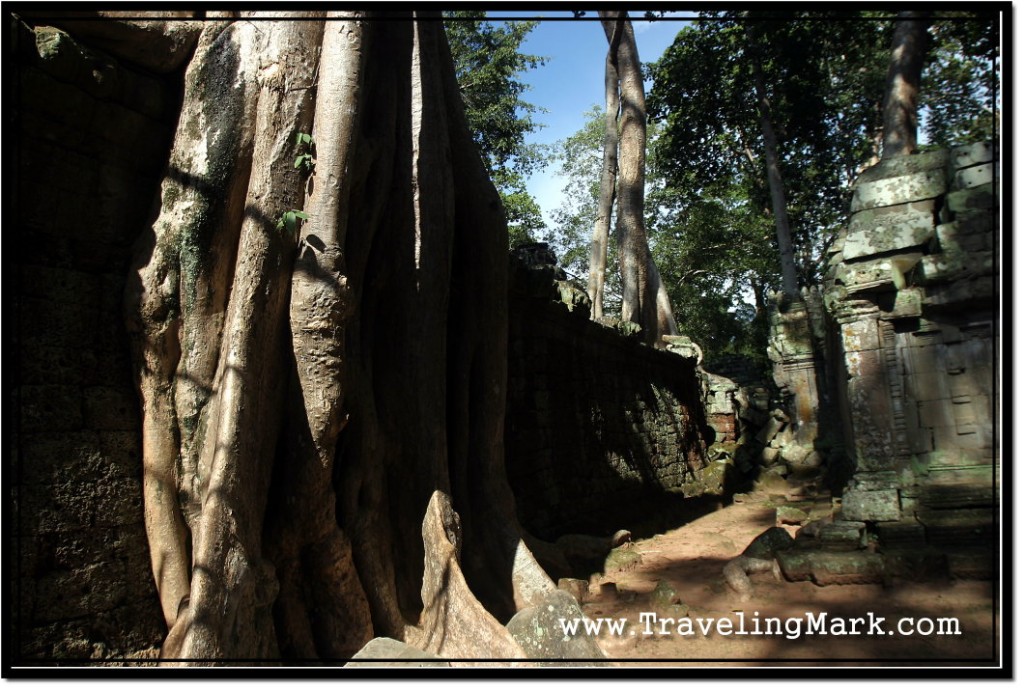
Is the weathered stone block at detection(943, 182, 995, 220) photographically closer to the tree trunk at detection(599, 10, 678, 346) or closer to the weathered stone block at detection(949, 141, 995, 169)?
the weathered stone block at detection(949, 141, 995, 169)

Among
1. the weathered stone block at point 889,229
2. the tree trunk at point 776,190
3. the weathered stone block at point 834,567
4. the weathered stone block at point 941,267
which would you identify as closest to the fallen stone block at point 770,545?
the weathered stone block at point 834,567

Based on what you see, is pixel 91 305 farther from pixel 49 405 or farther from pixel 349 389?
pixel 349 389

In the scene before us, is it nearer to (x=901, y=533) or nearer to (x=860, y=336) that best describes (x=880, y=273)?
(x=860, y=336)

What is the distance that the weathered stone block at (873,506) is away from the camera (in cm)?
542

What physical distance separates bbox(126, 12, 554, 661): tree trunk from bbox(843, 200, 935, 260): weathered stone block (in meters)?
4.04

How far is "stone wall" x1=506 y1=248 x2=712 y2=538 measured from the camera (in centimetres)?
621

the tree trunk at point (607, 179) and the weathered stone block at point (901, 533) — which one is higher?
the tree trunk at point (607, 179)

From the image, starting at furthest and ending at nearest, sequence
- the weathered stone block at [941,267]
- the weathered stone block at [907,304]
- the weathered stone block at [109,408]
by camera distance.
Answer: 1. the weathered stone block at [907,304]
2. the weathered stone block at [941,267]
3. the weathered stone block at [109,408]

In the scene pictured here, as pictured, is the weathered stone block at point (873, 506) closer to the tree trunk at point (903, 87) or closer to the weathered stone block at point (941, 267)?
the weathered stone block at point (941, 267)

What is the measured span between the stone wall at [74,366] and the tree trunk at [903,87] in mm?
10287

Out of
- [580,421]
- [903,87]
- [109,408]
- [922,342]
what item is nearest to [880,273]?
[922,342]

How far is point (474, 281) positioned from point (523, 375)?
6.74ft

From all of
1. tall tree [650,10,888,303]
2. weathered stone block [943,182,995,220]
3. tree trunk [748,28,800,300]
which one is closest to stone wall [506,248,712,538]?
weathered stone block [943,182,995,220]

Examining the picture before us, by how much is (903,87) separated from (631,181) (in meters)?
4.33
